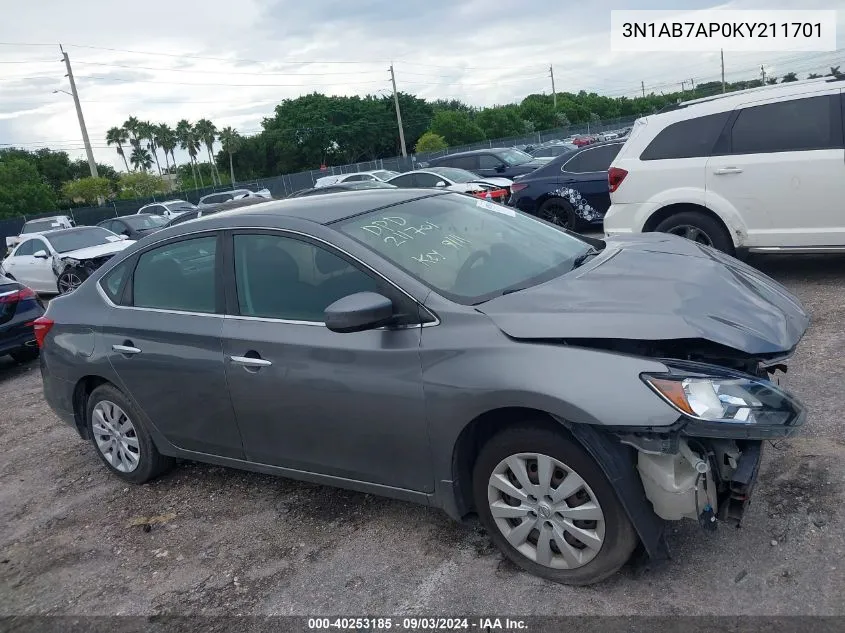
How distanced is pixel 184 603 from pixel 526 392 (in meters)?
1.90

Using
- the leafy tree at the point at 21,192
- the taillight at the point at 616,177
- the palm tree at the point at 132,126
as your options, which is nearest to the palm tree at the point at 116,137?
the palm tree at the point at 132,126

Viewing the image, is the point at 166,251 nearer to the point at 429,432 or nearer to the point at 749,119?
the point at 429,432

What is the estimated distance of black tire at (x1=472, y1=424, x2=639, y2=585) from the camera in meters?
2.83

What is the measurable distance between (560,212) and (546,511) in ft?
30.3

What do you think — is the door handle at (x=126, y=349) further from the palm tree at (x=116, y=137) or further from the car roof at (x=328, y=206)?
the palm tree at (x=116, y=137)

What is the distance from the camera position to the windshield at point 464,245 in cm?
344

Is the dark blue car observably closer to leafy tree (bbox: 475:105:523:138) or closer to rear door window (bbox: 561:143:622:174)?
rear door window (bbox: 561:143:622:174)

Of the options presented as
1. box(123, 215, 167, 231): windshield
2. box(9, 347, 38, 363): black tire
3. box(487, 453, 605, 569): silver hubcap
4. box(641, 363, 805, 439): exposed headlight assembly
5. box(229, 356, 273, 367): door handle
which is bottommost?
box(9, 347, 38, 363): black tire

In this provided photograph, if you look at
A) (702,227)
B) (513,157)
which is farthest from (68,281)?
(702,227)

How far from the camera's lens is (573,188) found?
11.4 m

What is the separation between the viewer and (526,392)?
2859 mm

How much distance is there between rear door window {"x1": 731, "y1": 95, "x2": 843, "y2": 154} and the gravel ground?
2327 millimetres

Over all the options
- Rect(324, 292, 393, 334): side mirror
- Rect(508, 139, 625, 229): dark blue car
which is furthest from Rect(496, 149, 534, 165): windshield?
Rect(324, 292, 393, 334): side mirror

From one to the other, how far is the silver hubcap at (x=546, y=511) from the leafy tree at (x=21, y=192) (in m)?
48.7
